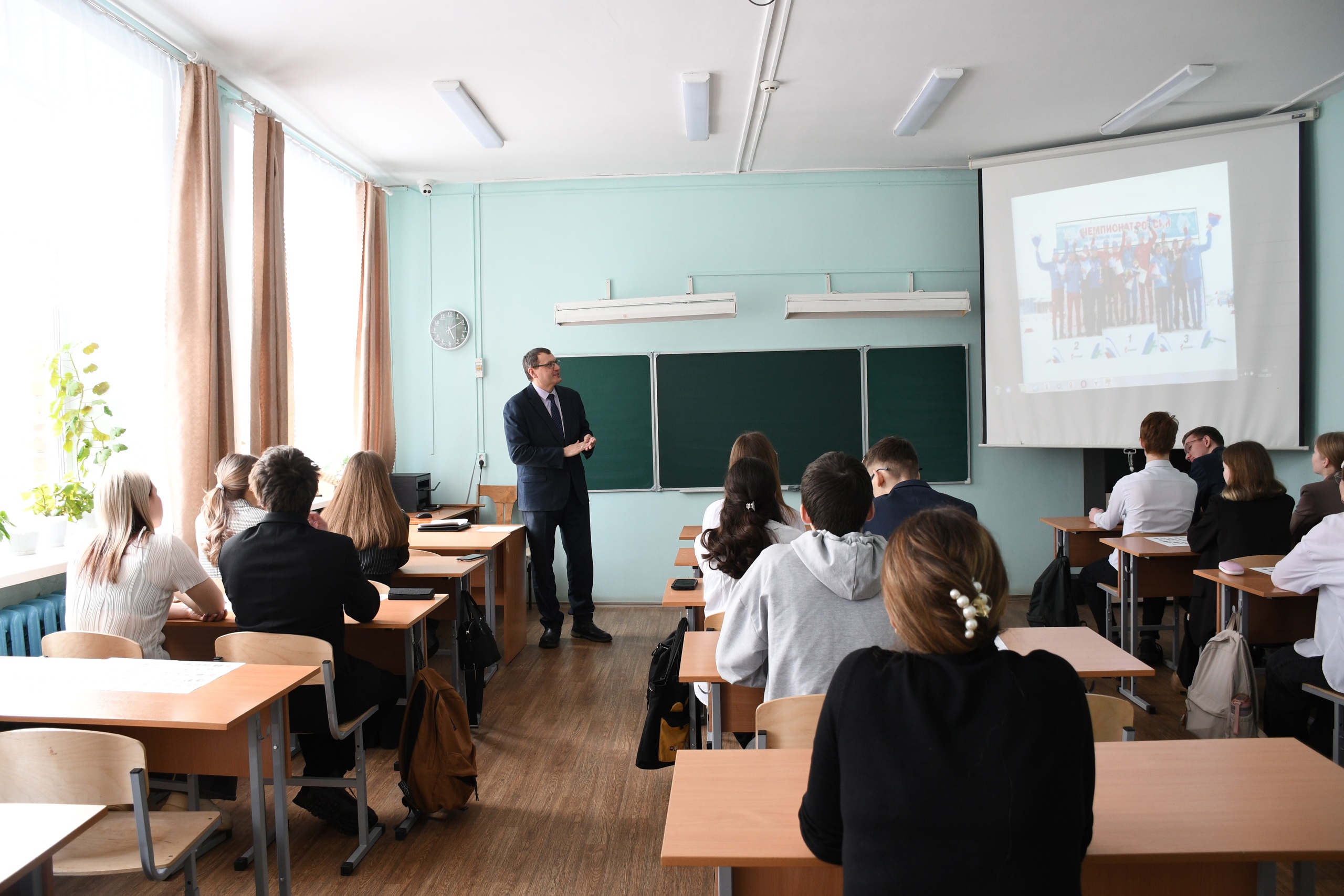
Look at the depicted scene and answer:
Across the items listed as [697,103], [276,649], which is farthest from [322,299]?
[276,649]

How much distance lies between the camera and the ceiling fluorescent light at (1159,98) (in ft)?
14.2

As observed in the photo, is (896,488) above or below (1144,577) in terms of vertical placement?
above

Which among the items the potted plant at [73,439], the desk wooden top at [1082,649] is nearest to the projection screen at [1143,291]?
the desk wooden top at [1082,649]

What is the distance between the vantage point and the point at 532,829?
281 cm

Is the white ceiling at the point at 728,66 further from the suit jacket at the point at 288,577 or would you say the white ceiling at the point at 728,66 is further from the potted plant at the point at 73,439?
the suit jacket at the point at 288,577

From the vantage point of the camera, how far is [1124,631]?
168 inches

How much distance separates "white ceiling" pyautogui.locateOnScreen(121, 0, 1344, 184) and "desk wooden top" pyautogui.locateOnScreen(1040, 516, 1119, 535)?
2549 mm

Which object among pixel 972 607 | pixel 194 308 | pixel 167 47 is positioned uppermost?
pixel 167 47

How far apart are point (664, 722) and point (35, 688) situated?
1768 mm

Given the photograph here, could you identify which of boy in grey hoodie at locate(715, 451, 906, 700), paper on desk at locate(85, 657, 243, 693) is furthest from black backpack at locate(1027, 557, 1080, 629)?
paper on desk at locate(85, 657, 243, 693)

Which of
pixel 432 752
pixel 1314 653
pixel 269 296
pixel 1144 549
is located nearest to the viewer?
pixel 432 752

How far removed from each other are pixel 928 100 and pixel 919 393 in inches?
86.7

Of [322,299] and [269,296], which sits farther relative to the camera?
[322,299]

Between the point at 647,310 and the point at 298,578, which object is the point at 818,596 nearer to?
the point at 298,578
